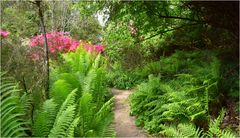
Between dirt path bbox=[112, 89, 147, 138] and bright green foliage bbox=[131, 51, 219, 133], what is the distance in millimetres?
132

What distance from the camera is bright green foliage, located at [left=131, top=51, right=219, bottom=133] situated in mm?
5531

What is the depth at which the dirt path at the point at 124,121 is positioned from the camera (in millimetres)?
5939

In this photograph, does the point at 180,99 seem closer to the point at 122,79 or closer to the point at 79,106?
the point at 79,106

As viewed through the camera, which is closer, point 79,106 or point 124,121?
point 79,106

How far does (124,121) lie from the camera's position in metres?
6.48

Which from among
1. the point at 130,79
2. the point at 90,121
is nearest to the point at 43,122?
the point at 90,121

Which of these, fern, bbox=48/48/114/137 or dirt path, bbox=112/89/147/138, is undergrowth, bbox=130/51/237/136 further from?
fern, bbox=48/48/114/137

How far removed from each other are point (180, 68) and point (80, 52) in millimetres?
2043

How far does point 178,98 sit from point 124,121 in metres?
1.17

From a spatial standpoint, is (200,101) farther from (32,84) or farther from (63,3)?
(63,3)

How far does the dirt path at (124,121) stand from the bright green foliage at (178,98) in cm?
13

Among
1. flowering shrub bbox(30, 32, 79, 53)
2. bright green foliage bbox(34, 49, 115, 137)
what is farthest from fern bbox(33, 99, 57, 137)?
flowering shrub bbox(30, 32, 79, 53)

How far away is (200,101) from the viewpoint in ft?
18.5

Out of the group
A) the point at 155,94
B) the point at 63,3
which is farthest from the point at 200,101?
the point at 63,3
